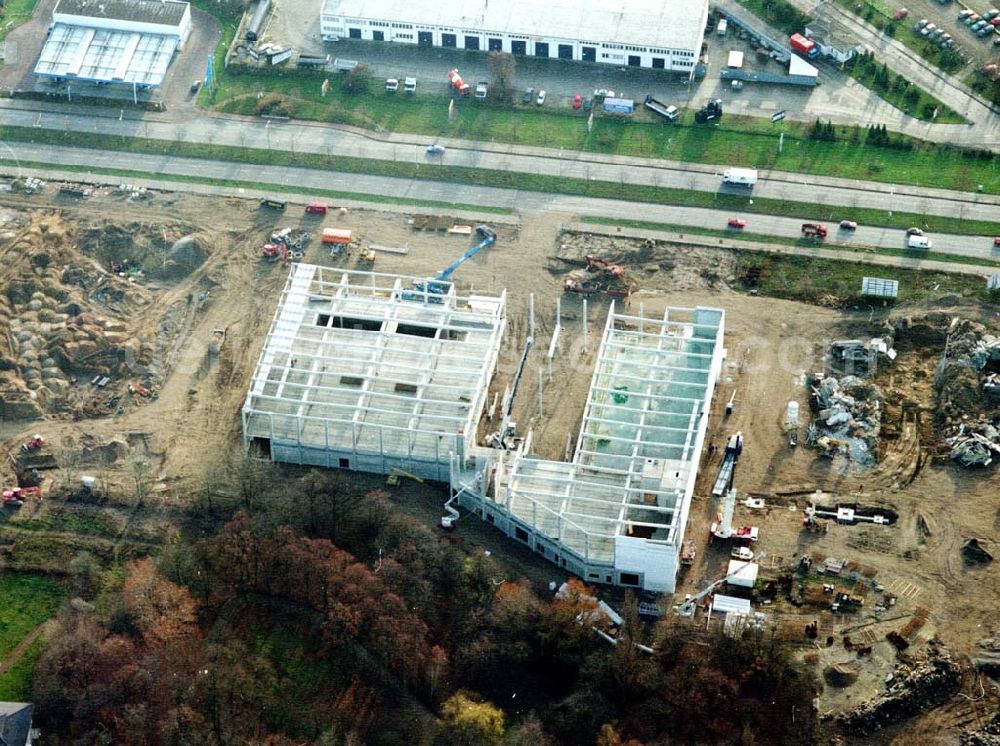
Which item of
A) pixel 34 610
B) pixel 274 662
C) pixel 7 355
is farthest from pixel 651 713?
pixel 7 355

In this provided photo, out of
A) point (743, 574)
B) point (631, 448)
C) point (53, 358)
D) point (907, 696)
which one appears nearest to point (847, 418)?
point (631, 448)

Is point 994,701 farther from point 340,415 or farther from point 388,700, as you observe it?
point 340,415

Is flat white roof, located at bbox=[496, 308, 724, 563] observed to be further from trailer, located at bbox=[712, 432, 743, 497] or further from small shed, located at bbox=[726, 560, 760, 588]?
small shed, located at bbox=[726, 560, 760, 588]

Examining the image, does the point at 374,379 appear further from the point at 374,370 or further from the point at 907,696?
the point at 907,696

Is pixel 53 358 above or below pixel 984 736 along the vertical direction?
above

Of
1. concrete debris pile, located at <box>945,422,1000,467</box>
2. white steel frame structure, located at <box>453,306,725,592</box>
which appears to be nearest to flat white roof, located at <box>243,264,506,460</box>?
white steel frame structure, located at <box>453,306,725,592</box>
